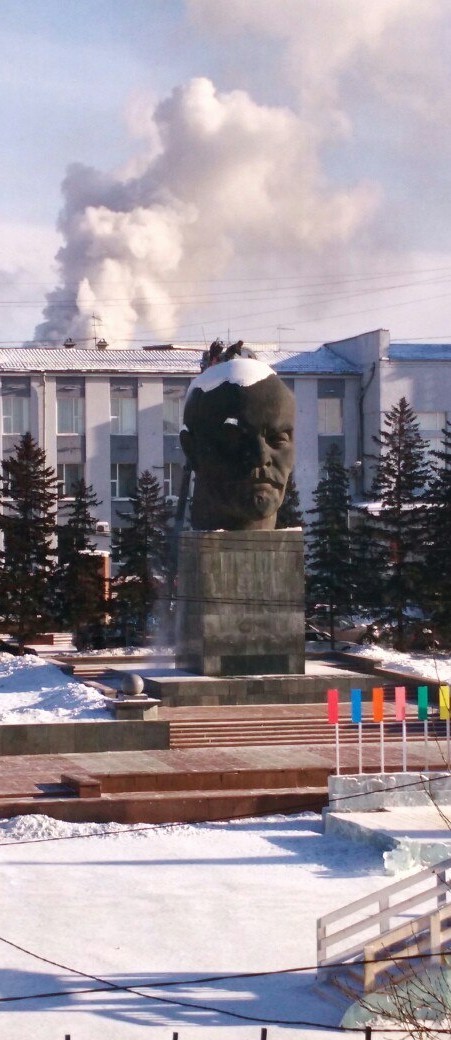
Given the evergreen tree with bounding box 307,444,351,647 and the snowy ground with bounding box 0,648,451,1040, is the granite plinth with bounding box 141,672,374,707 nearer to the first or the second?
the snowy ground with bounding box 0,648,451,1040

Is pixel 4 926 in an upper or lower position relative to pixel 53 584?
lower

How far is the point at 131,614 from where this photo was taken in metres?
36.8

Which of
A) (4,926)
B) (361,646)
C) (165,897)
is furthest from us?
(361,646)

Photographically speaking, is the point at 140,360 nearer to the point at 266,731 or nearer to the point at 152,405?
the point at 152,405

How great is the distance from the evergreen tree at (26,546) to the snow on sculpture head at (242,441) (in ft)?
32.6

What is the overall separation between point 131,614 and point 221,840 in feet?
66.0

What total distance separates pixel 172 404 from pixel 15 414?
184 inches

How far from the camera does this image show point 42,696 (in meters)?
24.1

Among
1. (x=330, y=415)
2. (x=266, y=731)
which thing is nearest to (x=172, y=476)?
(x=330, y=415)

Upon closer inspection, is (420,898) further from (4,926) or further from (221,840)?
(221,840)

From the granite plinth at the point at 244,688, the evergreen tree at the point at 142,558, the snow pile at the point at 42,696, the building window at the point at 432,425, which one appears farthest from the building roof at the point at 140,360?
the granite plinth at the point at 244,688

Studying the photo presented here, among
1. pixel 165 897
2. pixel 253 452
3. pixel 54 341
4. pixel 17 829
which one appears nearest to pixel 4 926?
pixel 165 897

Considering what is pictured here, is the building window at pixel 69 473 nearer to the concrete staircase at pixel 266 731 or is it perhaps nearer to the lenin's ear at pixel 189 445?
the lenin's ear at pixel 189 445

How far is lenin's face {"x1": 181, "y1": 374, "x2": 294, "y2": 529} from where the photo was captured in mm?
24734
